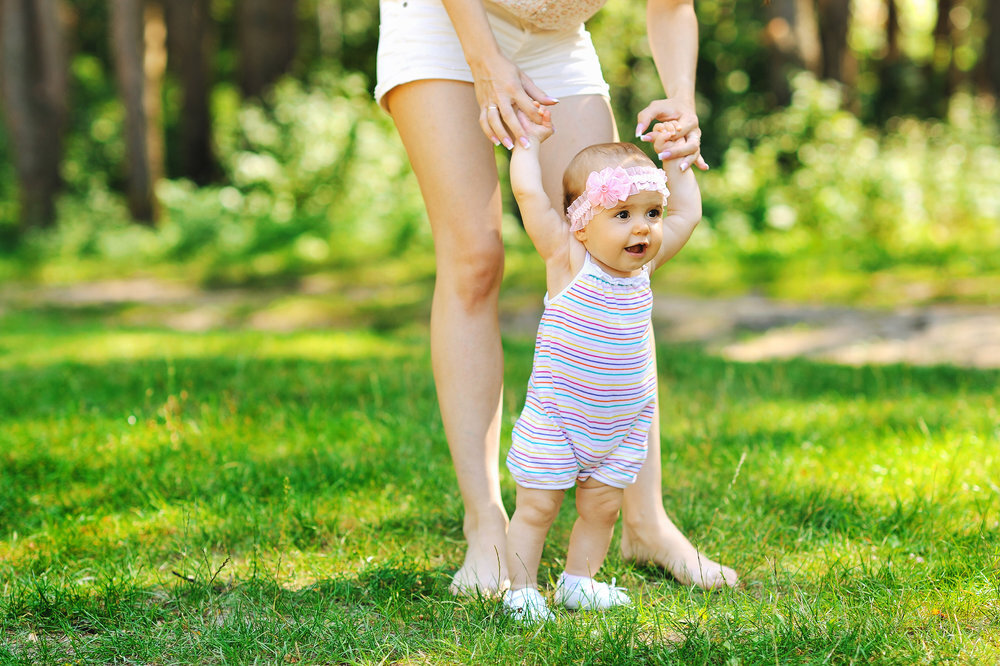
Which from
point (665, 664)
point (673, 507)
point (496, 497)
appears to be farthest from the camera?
point (673, 507)

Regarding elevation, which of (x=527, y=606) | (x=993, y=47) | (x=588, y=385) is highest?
(x=993, y=47)

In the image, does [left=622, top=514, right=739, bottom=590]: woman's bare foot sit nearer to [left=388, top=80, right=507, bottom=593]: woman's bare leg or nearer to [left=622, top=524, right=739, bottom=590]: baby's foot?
[left=622, top=524, right=739, bottom=590]: baby's foot

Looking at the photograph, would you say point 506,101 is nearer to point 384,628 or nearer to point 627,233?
point 627,233

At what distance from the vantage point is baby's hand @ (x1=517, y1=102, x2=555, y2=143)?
2.22m

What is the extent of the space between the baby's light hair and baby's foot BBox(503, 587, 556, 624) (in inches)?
35.2

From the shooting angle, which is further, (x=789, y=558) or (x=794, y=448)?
(x=794, y=448)

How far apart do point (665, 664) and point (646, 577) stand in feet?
2.11

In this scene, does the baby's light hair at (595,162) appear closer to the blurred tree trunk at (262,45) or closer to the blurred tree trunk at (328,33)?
the blurred tree trunk at (262,45)

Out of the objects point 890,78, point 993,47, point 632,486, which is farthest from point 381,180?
point 890,78

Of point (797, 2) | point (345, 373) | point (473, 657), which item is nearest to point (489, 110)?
point (473, 657)

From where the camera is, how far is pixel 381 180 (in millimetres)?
9914

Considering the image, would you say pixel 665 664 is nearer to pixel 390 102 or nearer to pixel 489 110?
pixel 489 110

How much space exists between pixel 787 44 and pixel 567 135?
9.12m

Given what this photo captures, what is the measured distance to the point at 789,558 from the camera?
8.25 feet
